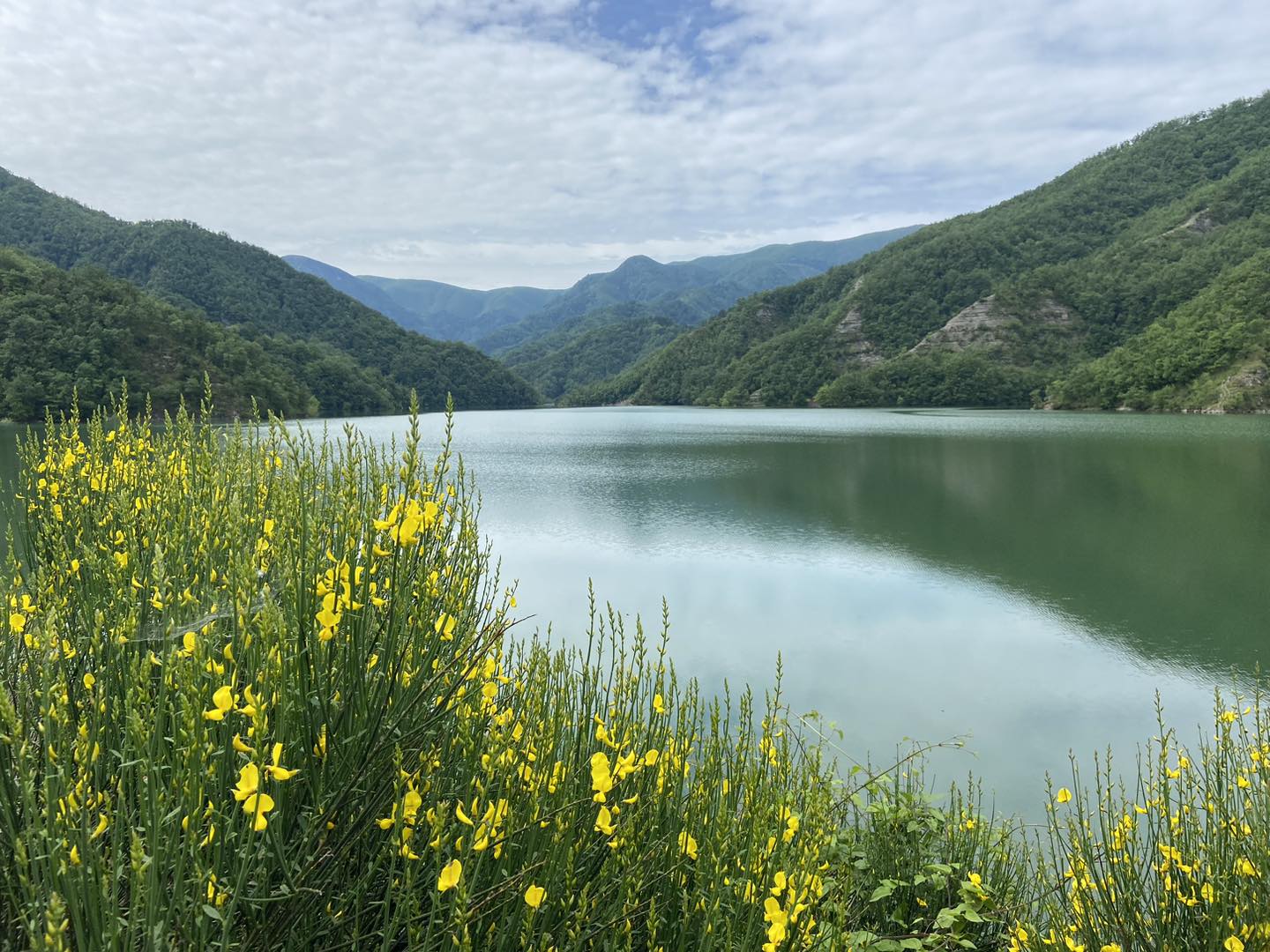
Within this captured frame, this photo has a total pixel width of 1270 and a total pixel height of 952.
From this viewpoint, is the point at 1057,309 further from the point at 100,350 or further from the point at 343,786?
the point at 343,786

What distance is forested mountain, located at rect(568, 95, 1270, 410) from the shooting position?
161 feet

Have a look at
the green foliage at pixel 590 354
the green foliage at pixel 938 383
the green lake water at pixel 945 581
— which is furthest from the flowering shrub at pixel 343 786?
the green foliage at pixel 590 354

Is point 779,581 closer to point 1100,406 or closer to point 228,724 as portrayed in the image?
point 228,724

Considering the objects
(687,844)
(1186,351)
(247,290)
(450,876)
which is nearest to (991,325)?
(1186,351)

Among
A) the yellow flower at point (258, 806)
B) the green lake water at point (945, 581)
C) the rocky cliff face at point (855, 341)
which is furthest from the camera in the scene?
the rocky cliff face at point (855, 341)

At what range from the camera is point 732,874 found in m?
1.76

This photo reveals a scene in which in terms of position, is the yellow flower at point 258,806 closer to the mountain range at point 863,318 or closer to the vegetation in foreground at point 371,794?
the vegetation in foreground at point 371,794

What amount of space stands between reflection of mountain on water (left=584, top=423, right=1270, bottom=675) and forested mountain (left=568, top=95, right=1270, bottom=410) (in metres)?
30.0

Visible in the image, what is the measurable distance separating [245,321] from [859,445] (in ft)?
222

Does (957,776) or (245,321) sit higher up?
(245,321)

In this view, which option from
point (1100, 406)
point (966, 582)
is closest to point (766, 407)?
point (1100, 406)

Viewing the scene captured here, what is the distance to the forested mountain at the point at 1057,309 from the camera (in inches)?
1937

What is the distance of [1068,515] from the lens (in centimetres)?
1361

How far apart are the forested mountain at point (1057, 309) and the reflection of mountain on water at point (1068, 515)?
30.0m
